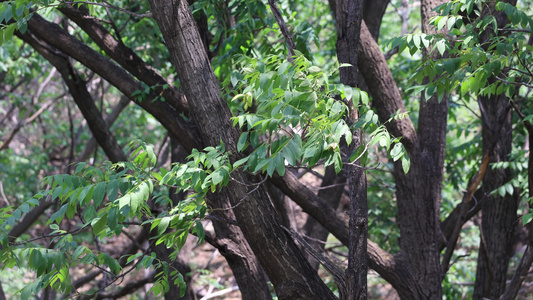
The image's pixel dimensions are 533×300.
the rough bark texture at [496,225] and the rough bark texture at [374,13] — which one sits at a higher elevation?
the rough bark texture at [374,13]

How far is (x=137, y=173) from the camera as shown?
2.53 m

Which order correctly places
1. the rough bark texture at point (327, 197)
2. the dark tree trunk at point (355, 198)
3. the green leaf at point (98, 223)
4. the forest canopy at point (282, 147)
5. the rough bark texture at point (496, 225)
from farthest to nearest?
the rough bark texture at point (327, 197), the rough bark texture at point (496, 225), the dark tree trunk at point (355, 198), the forest canopy at point (282, 147), the green leaf at point (98, 223)

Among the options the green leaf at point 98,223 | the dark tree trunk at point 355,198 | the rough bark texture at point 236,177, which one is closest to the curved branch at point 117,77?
the rough bark texture at point 236,177

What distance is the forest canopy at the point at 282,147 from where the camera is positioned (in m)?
2.40

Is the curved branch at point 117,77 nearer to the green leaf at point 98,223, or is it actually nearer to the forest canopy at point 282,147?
the forest canopy at point 282,147

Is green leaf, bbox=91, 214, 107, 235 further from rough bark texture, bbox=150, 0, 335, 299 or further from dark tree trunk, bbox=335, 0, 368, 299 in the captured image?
dark tree trunk, bbox=335, 0, 368, 299

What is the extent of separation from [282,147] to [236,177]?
812 mm

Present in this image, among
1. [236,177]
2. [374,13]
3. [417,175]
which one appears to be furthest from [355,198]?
[374,13]

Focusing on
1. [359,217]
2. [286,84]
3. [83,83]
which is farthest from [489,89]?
[83,83]

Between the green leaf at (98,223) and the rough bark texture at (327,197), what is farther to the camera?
the rough bark texture at (327,197)

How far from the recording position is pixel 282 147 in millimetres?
2102

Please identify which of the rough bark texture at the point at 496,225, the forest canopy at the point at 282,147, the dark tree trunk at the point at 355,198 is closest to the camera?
the forest canopy at the point at 282,147

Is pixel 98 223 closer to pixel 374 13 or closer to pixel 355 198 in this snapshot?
pixel 355 198

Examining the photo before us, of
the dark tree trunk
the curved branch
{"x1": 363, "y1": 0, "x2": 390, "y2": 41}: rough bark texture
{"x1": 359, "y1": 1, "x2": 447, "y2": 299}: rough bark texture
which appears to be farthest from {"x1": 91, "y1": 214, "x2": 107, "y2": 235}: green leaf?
{"x1": 363, "y1": 0, "x2": 390, "y2": 41}: rough bark texture
